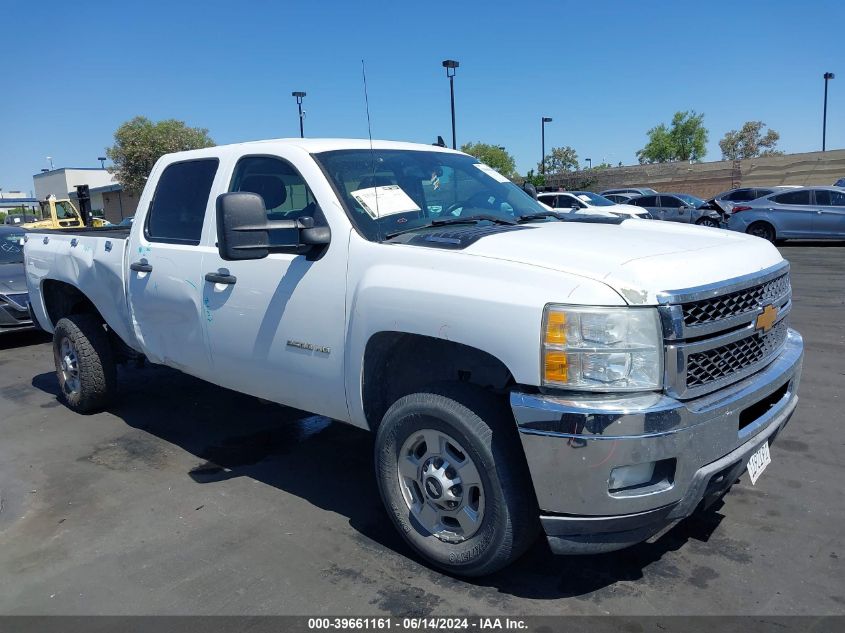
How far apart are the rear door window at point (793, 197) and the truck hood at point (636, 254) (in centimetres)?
1773

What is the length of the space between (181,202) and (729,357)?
3.57 metres

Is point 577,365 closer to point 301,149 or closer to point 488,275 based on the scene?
point 488,275

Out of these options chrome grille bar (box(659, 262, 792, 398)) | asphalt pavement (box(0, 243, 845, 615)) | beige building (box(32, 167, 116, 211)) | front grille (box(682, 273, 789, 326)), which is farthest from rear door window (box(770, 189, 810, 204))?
beige building (box(32, 167, 116, 211))

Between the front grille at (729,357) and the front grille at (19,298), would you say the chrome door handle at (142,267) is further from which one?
the front grille at (19,298)

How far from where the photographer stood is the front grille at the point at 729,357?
2.75 meters

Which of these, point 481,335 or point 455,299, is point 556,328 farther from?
point 455,299

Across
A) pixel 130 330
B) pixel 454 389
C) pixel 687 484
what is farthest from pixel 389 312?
pixel 130 330

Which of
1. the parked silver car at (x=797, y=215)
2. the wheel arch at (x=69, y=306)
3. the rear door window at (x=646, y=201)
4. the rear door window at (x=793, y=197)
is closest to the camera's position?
the wheel arch at (x=69, y=306)

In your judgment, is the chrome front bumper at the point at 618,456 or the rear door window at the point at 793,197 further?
the rear door window at the point at 793,197

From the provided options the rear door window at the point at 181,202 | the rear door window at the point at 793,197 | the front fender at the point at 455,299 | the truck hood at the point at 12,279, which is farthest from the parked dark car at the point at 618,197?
the front fender at the point at 455,299

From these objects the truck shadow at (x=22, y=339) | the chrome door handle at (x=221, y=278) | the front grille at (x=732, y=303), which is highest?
the chrome door handle at (x=221, y=278)

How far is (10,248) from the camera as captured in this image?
10.2m

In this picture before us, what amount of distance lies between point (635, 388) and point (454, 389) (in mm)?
794

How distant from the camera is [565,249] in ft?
9.80
